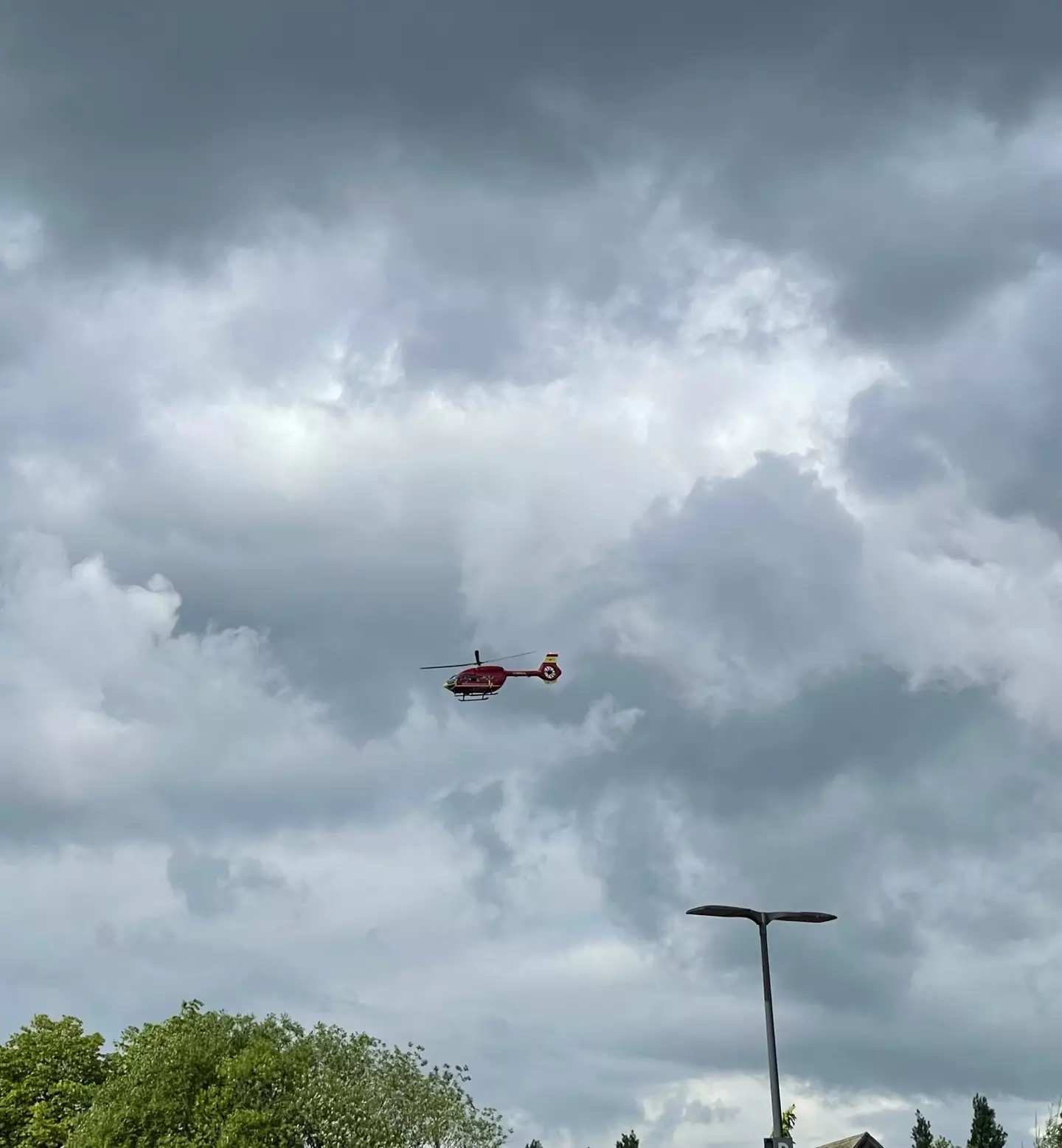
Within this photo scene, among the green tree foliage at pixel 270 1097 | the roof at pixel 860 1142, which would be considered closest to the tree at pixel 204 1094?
the green tree foliage at pixel 270 1097

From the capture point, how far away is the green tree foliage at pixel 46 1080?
77.2m

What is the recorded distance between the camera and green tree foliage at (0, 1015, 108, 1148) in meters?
77.2

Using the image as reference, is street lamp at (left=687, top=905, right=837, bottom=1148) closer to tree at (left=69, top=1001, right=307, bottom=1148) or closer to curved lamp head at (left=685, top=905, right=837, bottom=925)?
curved lamp head at (left=685, top=905, right=837, bottom=925)

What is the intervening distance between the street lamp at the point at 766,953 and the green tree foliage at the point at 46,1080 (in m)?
Answer: 54.1

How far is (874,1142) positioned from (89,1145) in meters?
50.1

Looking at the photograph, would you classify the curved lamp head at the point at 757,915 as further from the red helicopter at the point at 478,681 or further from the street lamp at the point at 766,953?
the red helicopter at the point at 478,681

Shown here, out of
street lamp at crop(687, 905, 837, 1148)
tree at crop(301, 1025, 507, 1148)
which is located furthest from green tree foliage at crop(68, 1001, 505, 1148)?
street lamp at crop(687, 905, 837, 1148)

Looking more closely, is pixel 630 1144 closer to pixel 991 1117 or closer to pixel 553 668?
pixel 991 1117

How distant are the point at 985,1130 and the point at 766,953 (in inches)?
3417

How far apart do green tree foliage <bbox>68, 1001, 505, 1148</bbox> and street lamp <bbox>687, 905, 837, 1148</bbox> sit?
40.7m

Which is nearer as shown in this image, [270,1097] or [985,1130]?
[270,1097]

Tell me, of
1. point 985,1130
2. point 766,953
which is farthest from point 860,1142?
point 766,953

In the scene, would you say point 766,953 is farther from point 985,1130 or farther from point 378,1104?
point 985,1130

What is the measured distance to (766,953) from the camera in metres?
35.9
